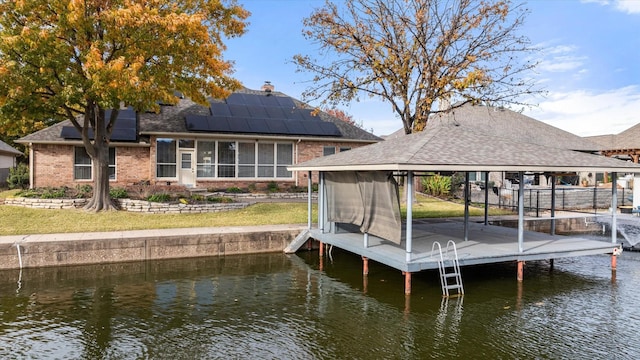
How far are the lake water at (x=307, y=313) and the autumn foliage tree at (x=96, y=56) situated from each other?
19.6ft

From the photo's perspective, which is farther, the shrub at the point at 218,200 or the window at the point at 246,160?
the window at the point at 246,160

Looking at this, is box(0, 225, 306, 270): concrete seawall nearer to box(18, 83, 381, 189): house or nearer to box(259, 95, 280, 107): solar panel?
box(18, 83, 381, 189): house

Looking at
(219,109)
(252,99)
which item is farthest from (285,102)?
(219,109)

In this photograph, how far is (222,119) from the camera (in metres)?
23.5

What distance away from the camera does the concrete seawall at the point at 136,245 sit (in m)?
11.2

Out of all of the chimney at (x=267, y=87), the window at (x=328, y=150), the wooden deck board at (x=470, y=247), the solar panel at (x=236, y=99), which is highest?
the chimney at (x=267, y=87)

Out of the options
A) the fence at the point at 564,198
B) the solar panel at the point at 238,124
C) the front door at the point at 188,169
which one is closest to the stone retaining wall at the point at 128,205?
the front door at the point at 188,169

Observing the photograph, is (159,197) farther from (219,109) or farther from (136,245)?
(219,109)

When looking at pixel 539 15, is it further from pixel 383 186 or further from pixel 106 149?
pixel 106 149

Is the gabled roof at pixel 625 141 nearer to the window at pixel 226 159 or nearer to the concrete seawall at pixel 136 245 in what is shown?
the window at pixel 226 159

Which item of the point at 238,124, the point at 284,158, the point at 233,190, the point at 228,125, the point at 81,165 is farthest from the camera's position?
the point at 284,158

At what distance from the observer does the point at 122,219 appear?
1505cm

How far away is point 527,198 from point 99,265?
20.4m

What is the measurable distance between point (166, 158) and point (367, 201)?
568 inches
